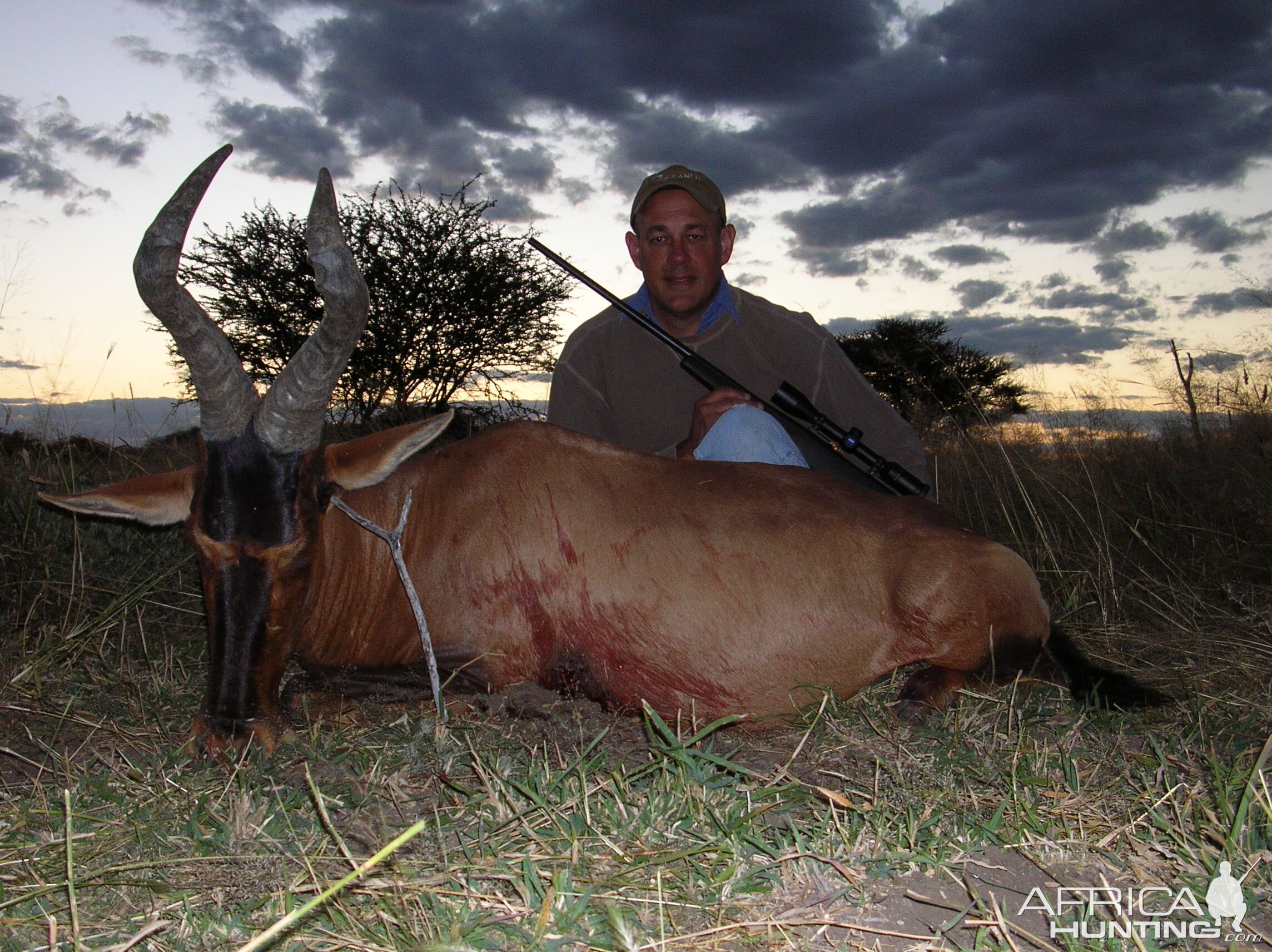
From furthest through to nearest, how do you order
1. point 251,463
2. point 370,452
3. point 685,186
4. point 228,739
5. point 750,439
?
point 685,186 → point 750,439 → point 370,452 → point 251,463 → point 228,739

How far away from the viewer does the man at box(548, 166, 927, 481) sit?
15.1 feet

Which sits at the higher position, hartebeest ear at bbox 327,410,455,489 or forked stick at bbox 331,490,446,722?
hartebeest ear at bbox 327,410,455,489

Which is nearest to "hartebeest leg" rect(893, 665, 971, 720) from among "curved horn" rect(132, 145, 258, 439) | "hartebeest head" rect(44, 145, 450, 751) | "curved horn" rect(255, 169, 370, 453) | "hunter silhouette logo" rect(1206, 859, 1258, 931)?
"hunter silhouette logo" rect(1206, 859, 1258, 931)

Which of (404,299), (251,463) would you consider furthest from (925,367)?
(251,463)

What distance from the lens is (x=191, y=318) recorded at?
248cm

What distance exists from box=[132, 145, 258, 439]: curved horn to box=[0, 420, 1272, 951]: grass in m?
0.92

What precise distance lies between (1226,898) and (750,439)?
2.24 meters

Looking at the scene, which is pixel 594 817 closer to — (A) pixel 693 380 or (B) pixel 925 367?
(A) pixel 693 380

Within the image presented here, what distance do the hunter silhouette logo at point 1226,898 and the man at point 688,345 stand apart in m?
2.98

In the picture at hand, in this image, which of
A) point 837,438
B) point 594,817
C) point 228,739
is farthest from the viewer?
point 837,438

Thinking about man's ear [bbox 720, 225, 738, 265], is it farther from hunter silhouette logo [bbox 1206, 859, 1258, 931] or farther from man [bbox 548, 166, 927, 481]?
hunter silhouette logo [bbox 1206, 859, 1258, 931]

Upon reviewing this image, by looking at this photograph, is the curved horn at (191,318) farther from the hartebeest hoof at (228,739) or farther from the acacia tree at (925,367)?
the acacia tree at (925,367)

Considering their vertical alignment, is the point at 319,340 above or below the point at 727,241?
below

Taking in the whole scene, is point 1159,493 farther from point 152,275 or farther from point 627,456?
point 152,275
